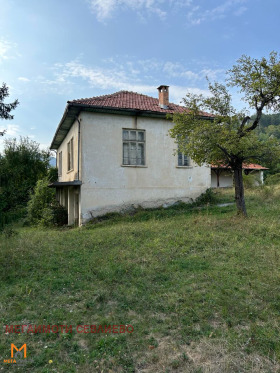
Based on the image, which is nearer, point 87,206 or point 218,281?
point 218,281

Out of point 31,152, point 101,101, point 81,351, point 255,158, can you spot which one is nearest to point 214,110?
point 255,158

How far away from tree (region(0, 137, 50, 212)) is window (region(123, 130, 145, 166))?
1041cm

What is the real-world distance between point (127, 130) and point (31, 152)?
1352 centimetres

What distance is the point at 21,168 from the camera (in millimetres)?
22000

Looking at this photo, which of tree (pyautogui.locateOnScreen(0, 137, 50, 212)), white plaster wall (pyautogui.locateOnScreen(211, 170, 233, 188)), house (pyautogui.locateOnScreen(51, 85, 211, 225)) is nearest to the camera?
house (pyautogui.locateOnScreen(51, 85, 211, 225))

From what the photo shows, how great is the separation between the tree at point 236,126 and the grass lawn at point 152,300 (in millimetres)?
2973

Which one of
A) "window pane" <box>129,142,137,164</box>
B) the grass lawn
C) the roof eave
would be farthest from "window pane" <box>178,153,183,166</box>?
the grass lawn

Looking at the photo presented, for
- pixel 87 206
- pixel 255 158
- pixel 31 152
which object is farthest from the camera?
pixel 31 152

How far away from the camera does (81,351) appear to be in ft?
10.3

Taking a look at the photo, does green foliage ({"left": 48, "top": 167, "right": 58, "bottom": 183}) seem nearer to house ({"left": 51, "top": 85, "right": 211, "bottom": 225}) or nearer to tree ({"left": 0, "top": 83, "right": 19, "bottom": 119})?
house ({"left": 51, "top": 85, "right": 211, "bottom": 225})

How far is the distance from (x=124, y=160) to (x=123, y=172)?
622 mm

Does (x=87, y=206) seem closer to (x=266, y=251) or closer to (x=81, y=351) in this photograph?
(x=266, y=251)

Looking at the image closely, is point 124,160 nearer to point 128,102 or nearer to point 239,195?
point 128,102

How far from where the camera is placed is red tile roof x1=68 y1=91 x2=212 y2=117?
1229cm
